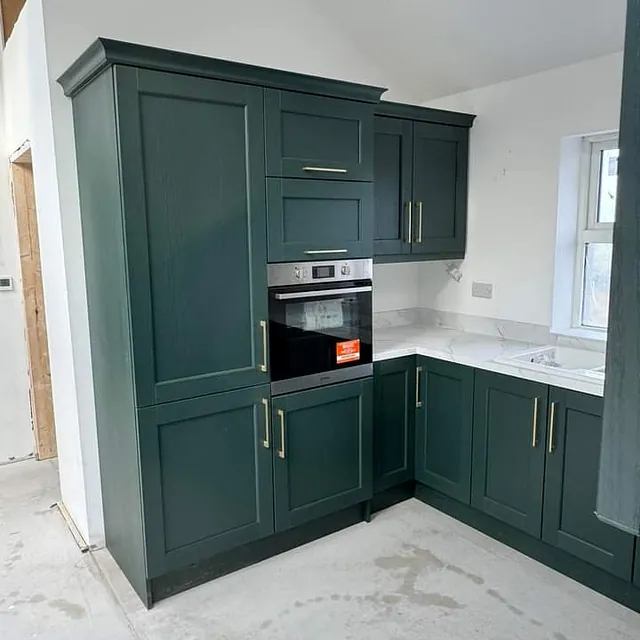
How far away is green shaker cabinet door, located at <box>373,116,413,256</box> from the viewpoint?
120 inches

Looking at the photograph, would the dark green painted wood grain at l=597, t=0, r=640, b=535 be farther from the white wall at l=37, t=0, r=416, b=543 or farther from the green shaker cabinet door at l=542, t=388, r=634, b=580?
the white wall at l=37, t=0, r=416, b=543

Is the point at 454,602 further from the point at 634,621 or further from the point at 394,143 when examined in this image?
the point at 394,143

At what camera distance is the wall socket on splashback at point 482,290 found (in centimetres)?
341

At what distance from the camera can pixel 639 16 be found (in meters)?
0.44

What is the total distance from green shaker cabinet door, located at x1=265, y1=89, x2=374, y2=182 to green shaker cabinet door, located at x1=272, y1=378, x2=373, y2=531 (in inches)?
39.3

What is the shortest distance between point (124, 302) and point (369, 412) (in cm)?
133

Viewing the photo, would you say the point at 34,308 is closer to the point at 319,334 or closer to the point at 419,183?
the point at 319,334

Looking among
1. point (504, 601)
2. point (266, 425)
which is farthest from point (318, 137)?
point (504, 601)

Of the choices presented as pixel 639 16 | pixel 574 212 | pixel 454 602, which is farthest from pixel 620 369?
pixel 574 212

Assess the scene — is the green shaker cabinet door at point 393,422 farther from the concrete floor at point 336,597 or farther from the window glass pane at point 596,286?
the window glass pane at point 596,286

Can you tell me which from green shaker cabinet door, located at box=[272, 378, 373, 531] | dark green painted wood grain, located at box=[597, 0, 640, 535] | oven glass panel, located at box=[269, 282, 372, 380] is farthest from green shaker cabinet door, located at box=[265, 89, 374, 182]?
dark green painted wood grain, located at box=[597, 0, 640, 535]

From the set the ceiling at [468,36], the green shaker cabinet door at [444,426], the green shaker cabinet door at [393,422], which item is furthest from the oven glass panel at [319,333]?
the ceiling at [468,36]

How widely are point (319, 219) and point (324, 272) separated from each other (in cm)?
24

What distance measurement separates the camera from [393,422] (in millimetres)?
3082
